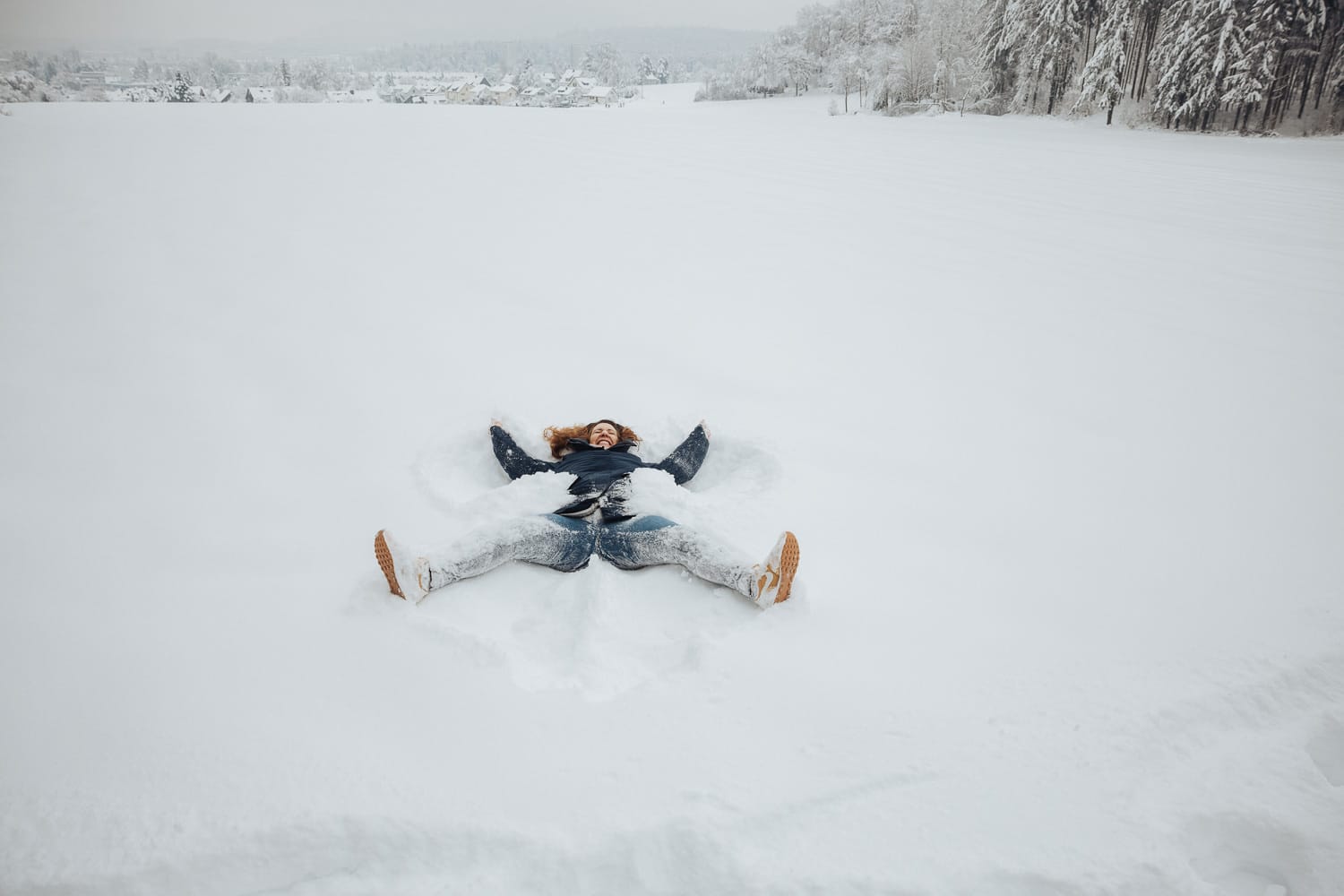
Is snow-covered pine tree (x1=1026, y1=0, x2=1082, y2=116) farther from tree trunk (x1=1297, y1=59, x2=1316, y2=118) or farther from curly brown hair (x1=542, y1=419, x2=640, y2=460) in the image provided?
curly brown hair (x1=542, y1=419, x2=640, y2=460)

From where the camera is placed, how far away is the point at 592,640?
2.00 meters

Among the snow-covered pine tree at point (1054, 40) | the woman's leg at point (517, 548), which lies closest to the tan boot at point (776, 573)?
the woman's leg at point (517, 548)

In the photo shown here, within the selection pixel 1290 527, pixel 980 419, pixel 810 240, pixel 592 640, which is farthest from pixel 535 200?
pixel 1290 527

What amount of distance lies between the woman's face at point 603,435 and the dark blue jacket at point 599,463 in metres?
0.03

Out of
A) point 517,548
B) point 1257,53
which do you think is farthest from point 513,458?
point 1257,53

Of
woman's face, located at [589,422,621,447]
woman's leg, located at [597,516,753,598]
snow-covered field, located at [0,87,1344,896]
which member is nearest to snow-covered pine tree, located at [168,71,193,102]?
snow-covered field, located at [0,87,1344,896]

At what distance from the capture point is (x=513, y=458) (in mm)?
2941

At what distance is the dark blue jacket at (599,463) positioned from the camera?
2.69 metres

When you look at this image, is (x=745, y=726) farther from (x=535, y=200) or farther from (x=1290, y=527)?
(x=535, y=200)

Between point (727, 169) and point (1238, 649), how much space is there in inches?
394

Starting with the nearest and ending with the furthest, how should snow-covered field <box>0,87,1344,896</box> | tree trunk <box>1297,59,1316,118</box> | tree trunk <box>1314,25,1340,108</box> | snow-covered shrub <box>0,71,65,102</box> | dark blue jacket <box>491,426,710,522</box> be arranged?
snow-covered field <box>0,87,1344,896</box> < dark blue jacket <box>491,426,710,522</box> < snow-covered shrub <box>0,71,65,102</box> < tree trunk <box>1314,25,1340,108</box> < tree trunk <box>1297,59,1316,118</box>

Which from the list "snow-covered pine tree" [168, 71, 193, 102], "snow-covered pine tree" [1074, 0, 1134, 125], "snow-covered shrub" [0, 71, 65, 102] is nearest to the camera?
"snow-covered shrub" [0, 71, 65, 102]

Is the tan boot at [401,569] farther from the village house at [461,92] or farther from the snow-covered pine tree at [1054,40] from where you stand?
the village house at [461,92]

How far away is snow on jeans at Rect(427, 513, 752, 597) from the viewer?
7.15 ft
